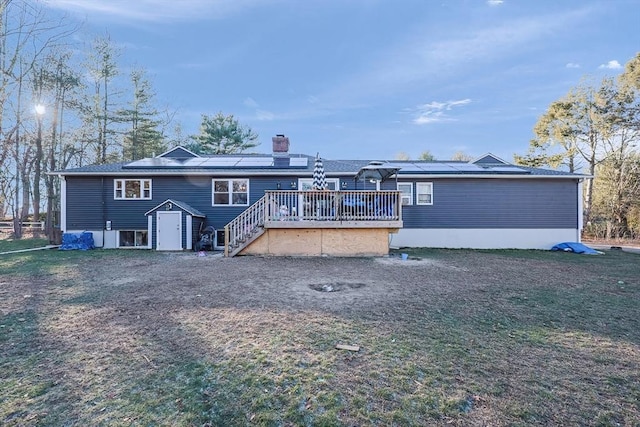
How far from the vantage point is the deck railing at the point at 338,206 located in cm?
993

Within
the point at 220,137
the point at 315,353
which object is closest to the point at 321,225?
the point at 315,353

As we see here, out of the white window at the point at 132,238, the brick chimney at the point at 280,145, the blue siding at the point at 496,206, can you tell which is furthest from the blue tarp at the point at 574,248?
the white window at the point at 132,238

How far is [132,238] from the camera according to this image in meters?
13.3

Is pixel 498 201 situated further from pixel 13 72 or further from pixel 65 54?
pixel 65 54

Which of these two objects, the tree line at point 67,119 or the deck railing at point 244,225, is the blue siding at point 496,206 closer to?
the deck railing at point 244,225

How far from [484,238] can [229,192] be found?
452 inches

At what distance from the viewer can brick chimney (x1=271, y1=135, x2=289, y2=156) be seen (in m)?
14.8

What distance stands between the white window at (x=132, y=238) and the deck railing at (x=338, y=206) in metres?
6.94

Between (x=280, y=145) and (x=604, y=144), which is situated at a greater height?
(x=604, y=144)

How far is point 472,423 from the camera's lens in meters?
2.07

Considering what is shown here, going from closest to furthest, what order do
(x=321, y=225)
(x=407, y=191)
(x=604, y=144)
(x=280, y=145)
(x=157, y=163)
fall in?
(x=321, y=225)
(x=407, y=191)
(x=157, y=163)
(x=280, y=145)
(x=604, y=144)

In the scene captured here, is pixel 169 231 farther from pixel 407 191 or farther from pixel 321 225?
pixel 407 191

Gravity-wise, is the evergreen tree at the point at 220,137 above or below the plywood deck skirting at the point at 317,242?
above

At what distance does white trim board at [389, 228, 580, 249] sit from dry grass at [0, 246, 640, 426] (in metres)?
7.05
